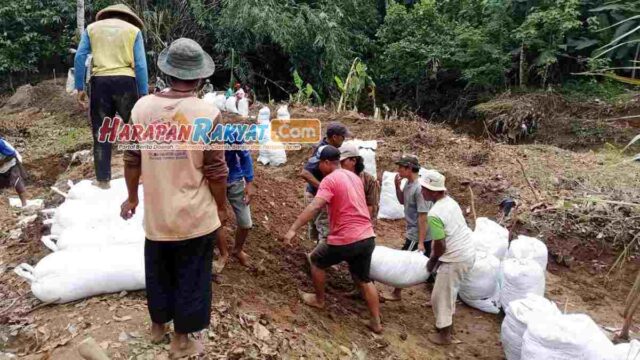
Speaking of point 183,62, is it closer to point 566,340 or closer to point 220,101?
point 566,340

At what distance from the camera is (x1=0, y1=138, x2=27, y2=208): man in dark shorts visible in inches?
214

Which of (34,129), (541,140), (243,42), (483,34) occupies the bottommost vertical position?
(34,129)

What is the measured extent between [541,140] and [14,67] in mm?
14187

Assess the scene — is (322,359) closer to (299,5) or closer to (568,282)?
(568,282)

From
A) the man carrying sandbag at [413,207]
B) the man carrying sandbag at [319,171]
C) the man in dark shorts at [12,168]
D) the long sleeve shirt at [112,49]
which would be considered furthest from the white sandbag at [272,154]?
the long sleeve shirt at [112,49]

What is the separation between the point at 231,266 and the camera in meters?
3.71

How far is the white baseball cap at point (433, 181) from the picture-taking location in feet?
11.8

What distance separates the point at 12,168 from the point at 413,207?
4.60m

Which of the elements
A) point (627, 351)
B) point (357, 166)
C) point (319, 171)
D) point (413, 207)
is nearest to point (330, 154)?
point (357, 166)

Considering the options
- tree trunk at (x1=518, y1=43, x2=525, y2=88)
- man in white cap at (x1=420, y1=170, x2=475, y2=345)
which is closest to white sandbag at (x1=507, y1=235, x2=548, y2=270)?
man in white cap at (x1=420, y1=170, x2=475, y2=345)

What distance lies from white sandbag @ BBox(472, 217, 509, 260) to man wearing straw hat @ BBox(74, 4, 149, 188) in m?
3.17

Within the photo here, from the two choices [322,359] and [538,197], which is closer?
[322,359]

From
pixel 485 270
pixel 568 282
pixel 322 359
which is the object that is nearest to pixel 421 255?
pixel 485 270

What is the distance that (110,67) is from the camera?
3.85 meters
